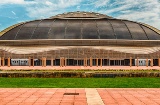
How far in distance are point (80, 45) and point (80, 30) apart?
5.12 meters

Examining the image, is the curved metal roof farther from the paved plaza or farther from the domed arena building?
the paved plaza

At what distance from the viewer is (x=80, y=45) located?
63.3 meters

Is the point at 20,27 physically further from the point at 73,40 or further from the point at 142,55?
the point at 142,55

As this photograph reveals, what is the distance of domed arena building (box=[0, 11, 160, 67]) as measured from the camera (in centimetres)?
6188

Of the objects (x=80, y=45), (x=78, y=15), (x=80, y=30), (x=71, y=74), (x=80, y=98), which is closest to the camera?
(x=80, y=98)

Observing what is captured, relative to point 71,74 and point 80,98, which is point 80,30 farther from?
point 80,98

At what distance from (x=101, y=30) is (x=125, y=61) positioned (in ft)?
31.1

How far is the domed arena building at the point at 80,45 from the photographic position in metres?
61.9

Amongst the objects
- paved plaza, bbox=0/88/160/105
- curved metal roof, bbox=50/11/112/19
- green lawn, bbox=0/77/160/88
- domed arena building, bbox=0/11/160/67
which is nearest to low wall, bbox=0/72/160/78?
green lawn, bbox=0/77/160/88

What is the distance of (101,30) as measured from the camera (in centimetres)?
6631

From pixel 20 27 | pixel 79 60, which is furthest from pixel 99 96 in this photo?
pixel 20 27

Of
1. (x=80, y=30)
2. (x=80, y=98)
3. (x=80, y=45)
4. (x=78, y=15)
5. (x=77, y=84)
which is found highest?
(x=78, y=15)

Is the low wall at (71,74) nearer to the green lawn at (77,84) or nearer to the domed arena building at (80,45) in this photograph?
the green lawn at (77,84)

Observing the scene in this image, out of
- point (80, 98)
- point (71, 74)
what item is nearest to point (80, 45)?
point (71, 74)
